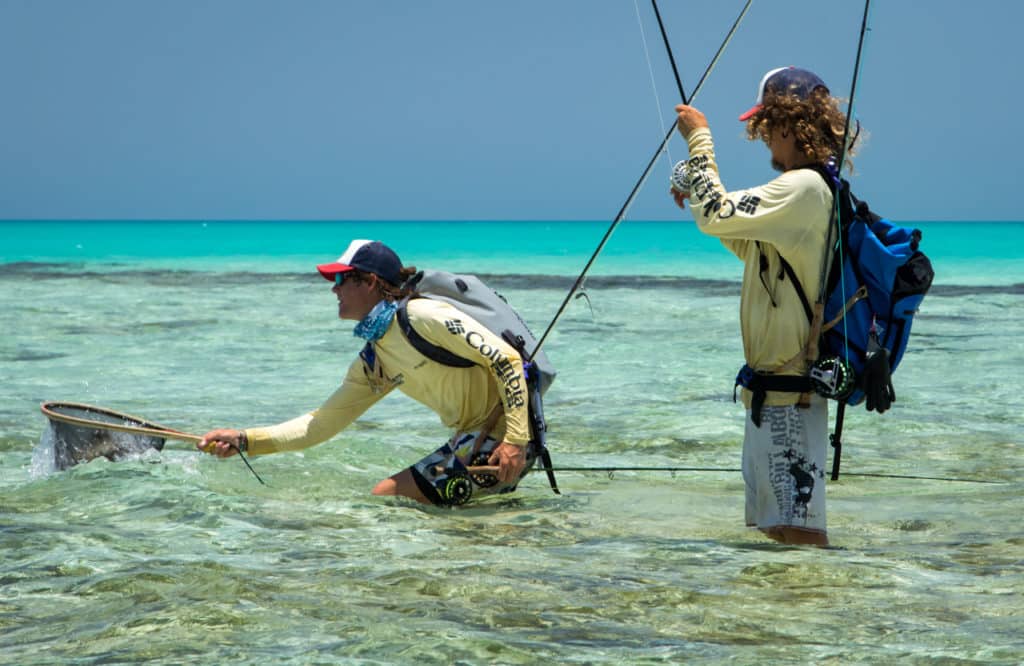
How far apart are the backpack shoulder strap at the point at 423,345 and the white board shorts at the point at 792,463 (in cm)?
149

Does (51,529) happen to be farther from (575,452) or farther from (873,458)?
(873,458)

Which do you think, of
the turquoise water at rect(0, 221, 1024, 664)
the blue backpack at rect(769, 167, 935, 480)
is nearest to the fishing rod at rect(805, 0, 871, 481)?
the blue backpack at rect(769, 167, 935, 480)

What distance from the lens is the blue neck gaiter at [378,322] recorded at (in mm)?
5441

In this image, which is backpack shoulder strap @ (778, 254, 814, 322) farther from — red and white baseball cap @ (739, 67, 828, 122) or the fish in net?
the fish in net

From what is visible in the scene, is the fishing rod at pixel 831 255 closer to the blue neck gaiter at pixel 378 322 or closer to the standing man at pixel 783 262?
the standing man at pixel 783 262

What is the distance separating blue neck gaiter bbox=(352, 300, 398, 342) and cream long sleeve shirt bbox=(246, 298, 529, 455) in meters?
0.04

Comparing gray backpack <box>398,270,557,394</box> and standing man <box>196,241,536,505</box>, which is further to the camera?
gray backpack <box>398,270,557,394</box>

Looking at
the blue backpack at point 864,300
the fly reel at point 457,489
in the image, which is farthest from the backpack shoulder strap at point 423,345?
the blue backpack at point 864,300

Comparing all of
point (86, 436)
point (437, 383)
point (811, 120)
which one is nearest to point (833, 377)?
point (811, 120)

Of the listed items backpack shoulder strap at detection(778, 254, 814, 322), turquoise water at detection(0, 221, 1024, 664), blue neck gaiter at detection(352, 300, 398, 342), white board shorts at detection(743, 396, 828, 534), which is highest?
backpack shoulder strap at detection(778, 254, 814, 322)

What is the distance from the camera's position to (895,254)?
162 inches

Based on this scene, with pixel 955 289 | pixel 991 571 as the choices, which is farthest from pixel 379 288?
pixel 955 289

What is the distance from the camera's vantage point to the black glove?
4.21 m

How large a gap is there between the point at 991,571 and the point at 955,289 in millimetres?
25510
